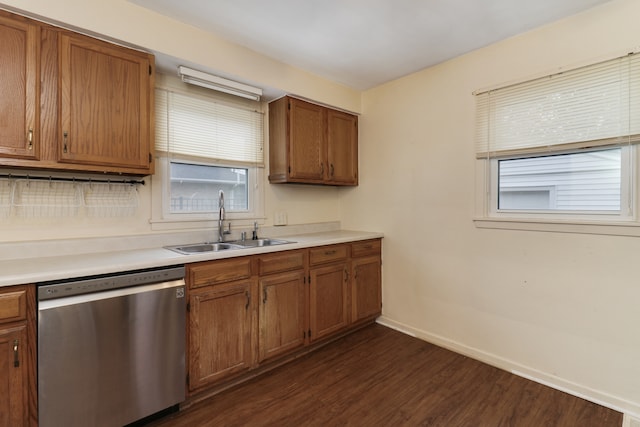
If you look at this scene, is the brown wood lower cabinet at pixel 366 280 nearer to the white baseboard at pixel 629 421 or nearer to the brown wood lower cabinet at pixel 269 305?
the brown wood lower cabinet at pixel 269 305

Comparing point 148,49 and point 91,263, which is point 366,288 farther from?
point 148,49

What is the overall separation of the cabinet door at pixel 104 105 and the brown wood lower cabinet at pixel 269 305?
0.87 meters

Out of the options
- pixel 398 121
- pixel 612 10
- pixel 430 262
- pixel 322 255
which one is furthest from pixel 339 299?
pixel 612 10

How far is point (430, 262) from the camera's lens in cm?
290

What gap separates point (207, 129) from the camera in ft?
8.70

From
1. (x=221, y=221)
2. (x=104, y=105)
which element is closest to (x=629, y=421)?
(x=221, y=221)

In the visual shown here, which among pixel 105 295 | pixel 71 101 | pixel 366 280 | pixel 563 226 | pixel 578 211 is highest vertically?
pixel 71 101

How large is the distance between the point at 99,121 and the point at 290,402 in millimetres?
2142

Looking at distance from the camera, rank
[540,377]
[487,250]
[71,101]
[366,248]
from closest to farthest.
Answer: [71,101] → [540,377] → [487,250] → [366,248]

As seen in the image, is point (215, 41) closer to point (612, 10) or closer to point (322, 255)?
point (322, 255)

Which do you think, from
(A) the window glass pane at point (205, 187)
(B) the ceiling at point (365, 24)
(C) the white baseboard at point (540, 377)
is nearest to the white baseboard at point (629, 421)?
(C) the white baseboard at point (540, 377)

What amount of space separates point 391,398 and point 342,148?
2.37m

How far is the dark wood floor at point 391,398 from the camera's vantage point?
1.84 metres

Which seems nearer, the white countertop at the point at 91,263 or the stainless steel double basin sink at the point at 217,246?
the white countertop at the point at 91,263
